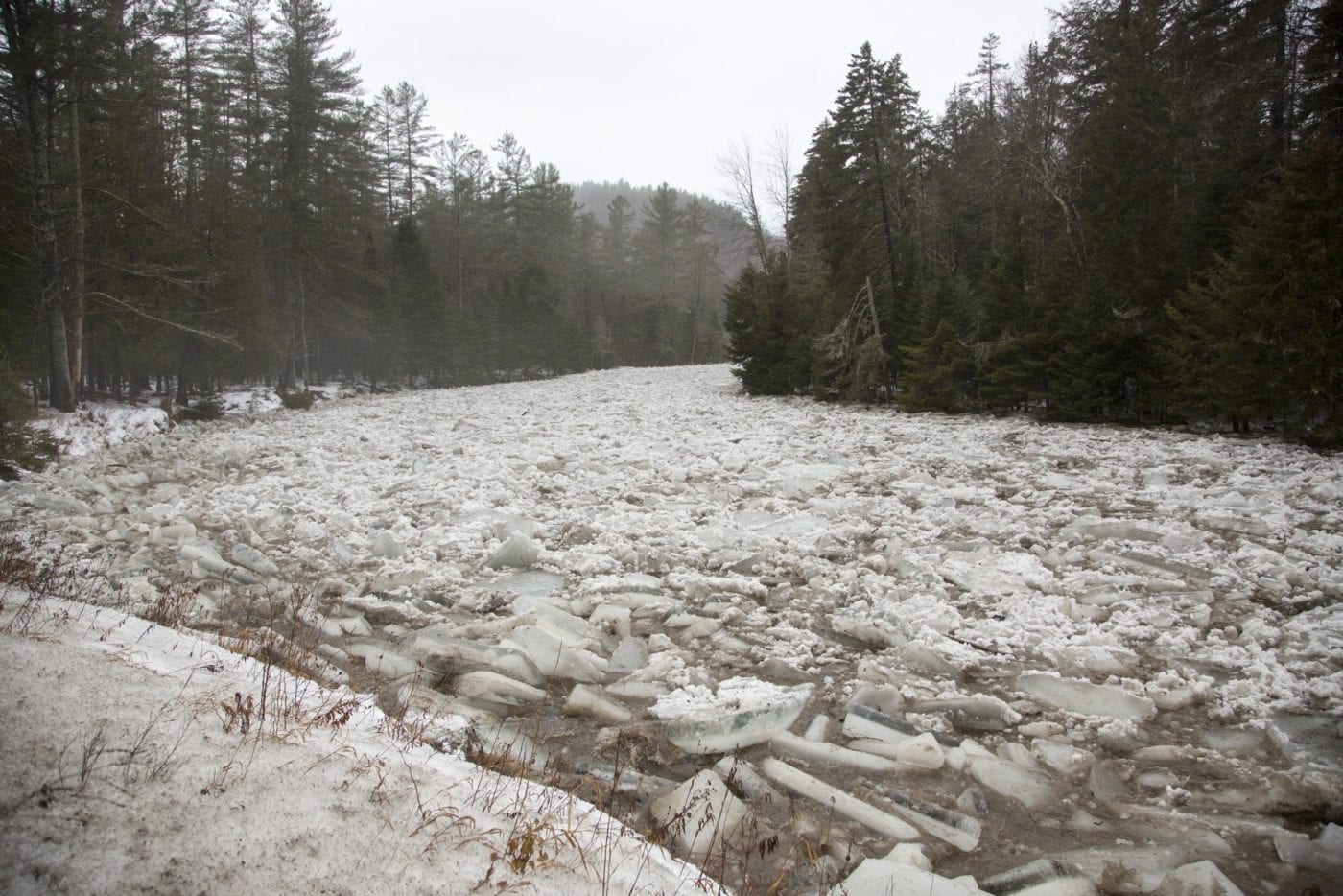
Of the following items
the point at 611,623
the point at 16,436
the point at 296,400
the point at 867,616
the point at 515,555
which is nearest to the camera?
the point at 867,616

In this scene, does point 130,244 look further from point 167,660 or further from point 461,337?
point 461,337

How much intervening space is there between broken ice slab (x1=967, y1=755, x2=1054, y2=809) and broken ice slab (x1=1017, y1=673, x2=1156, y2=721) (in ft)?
2.33

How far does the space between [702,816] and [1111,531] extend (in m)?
5.26

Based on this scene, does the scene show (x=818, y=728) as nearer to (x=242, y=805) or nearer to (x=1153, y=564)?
(x=242, y=805)

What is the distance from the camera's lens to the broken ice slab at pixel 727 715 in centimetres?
323

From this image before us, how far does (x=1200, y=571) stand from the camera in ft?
16.4

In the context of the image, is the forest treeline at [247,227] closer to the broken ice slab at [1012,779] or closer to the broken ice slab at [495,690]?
the broken ice slab at [495,690]

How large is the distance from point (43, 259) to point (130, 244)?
2.72 meters

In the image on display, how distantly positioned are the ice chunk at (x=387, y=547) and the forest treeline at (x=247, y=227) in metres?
9.40

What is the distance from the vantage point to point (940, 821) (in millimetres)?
2635

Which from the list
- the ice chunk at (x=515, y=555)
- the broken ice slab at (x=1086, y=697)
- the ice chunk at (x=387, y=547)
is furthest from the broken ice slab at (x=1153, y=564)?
the ice chunk at (x=387, y=547)

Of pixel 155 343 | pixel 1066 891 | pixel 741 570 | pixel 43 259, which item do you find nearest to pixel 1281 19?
pixel 741 570

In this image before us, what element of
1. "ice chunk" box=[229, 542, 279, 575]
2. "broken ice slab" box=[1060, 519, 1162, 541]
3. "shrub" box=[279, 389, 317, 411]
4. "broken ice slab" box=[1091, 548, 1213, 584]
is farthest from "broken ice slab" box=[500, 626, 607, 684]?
"shrub" box=[279, 389, 317, 411]

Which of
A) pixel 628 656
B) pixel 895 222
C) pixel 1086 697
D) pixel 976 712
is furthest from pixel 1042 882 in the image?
pixel 895 222
